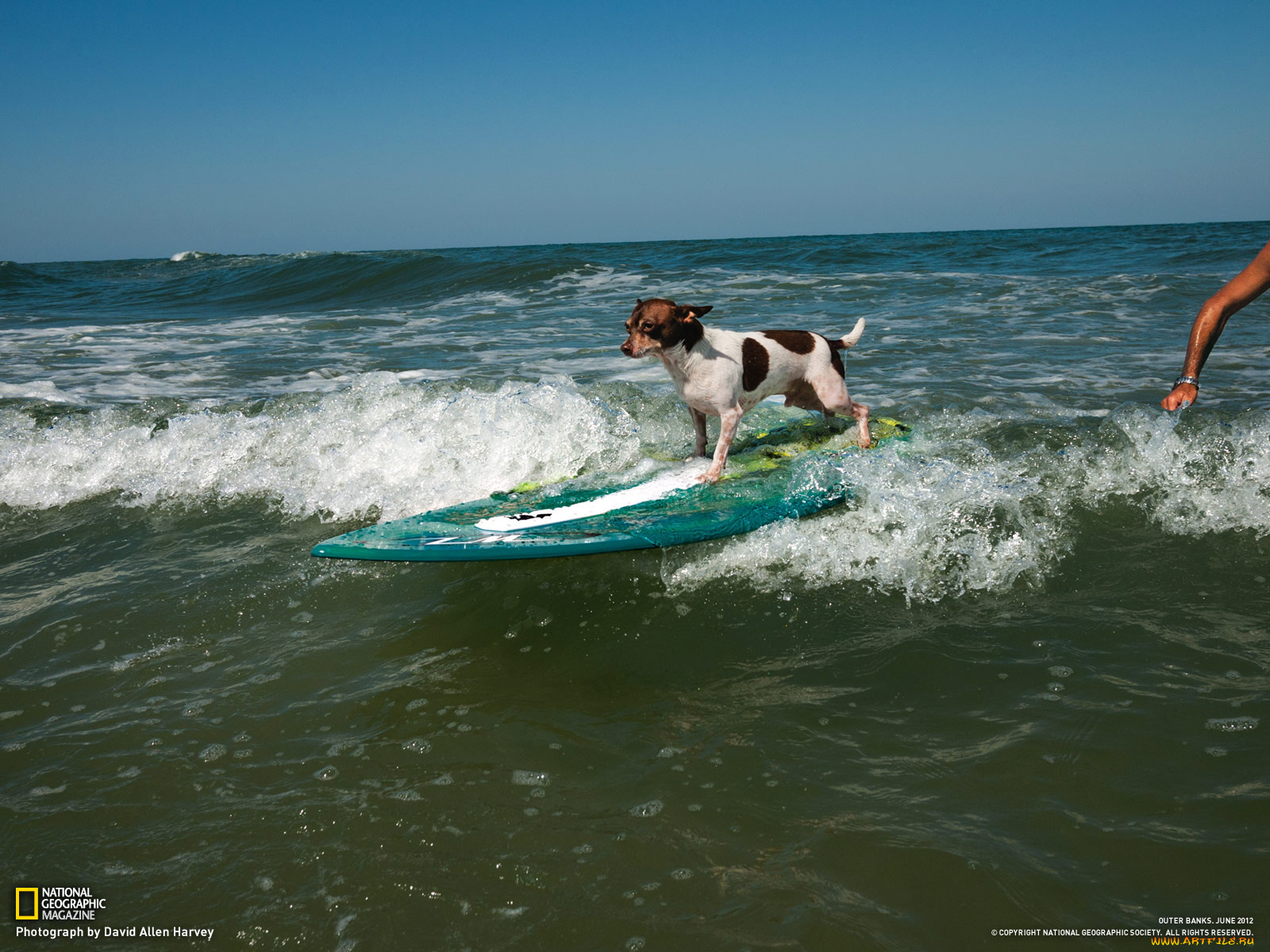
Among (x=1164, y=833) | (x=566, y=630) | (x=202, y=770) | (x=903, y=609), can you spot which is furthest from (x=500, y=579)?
(x=1164, y=833)

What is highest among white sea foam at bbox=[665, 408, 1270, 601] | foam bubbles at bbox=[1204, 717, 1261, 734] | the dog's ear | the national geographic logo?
the dog's ear

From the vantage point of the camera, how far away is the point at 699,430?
534 centimetres

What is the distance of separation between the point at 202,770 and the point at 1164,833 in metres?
3.26

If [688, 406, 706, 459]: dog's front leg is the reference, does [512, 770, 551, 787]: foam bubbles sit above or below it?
below

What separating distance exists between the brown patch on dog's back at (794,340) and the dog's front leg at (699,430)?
646 millimetres

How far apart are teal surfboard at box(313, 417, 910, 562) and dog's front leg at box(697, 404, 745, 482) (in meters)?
0.07

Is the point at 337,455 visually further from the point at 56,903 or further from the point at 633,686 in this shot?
the point at 56,903

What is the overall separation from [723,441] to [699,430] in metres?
0.49

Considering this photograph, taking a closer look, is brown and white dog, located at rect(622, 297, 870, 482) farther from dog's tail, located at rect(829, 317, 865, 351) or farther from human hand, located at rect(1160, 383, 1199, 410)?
human hand, located at rect(1160, 383, 1199, 410)

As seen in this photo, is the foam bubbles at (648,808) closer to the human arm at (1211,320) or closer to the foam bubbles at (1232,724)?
the foam bubbles at (1232,724)

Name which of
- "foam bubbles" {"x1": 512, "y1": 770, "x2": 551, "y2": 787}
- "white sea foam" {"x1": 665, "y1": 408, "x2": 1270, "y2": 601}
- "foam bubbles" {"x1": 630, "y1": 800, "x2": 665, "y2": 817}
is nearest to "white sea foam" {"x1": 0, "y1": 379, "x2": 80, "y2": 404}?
"white sea foam" {"x1": 665, "y1": 408, "x2": 1270, "y2": 601}

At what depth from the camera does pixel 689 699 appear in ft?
11.1

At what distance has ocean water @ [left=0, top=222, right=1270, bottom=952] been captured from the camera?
7.84ft

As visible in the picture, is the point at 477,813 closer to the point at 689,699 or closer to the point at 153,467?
the point at 689,699
